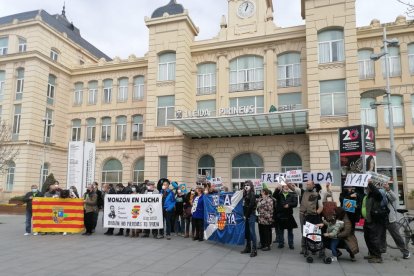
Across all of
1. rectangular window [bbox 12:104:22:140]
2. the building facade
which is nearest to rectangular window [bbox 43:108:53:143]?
the building facade

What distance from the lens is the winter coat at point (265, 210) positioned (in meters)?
9.77

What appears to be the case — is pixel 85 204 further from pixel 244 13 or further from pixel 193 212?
pixel 244 13

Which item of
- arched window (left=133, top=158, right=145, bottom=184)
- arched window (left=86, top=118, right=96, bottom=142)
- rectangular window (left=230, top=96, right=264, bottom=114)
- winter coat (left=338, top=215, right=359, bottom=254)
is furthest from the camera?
arched window (left=86, top=118, right=96, bottom=142)

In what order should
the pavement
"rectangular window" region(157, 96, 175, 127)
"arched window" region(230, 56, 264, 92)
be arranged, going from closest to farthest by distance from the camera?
the pavement
"arched window" region(230, 56, 264, 92)
"rectangular window" region(157, 96, 175, 127)

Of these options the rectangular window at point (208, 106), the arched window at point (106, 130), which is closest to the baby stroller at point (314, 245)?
the rectangular window at point (208, 106)

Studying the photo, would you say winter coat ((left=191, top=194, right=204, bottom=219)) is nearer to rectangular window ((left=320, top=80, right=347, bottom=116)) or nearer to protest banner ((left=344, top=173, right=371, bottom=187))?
protest banner ((left=344, top=173, right=371, bottom=187))

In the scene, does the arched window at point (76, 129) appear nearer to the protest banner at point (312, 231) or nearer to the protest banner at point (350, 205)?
the protest banner at point (312, 231)

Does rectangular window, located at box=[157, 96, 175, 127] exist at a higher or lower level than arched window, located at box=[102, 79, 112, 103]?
lower

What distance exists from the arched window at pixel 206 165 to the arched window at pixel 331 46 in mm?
11199

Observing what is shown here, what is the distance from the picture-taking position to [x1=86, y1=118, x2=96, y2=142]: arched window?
33812 mm

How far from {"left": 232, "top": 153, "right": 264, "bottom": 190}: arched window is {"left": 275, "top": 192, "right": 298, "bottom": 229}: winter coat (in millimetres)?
16483

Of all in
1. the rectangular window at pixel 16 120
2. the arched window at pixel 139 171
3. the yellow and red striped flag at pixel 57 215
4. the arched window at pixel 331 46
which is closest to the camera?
the yellow and red striped flag at pixel 57 215

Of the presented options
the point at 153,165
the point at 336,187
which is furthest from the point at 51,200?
the point at 336,187

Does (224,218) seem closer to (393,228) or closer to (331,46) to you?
(393,228)
